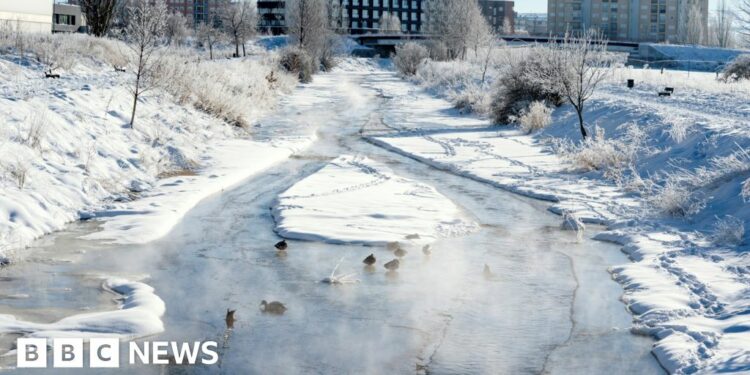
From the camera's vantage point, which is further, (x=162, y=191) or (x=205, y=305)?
(x=162, y=191)

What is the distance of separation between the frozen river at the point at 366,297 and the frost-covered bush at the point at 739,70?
2973cm

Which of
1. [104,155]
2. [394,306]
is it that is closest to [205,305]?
[394,306]

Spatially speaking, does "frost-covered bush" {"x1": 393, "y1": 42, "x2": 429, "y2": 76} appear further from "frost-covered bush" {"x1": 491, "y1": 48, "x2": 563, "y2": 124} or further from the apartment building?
the apartment building

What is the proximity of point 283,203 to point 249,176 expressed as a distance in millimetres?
3674

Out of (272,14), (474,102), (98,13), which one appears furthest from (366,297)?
(272,14)

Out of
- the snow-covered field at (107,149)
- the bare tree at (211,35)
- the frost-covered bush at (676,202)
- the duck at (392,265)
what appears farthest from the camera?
the bare tree at (211,35)

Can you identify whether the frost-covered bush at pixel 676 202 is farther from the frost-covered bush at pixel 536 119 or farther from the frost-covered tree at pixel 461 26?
the frost-covered tree at pixel 461 26

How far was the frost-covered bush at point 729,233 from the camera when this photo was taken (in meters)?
11.5

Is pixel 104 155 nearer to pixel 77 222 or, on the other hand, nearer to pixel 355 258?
pixel 77 222

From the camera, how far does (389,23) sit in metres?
150

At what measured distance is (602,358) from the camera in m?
7.44

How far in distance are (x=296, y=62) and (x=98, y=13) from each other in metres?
17.9

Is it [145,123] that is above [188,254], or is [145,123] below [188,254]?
above

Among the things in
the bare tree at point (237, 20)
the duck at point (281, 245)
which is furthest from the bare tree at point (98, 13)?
the bare tree at point (237, 20)
